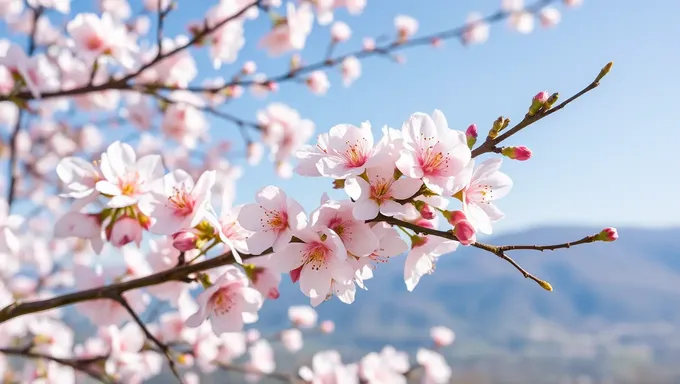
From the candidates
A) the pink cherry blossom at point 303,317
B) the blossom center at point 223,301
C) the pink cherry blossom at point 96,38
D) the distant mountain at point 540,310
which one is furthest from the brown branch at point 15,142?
the distant mountain at point 540,310

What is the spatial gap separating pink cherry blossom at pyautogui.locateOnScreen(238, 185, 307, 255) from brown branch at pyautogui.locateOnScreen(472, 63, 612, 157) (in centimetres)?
36

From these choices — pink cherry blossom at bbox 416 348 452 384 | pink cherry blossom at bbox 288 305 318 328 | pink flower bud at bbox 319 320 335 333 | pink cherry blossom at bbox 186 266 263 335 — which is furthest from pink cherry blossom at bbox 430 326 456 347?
pink cherry blossom at bbox 186 266 263 335

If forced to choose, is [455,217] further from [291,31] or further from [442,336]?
[442,336]

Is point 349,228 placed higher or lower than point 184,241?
higher

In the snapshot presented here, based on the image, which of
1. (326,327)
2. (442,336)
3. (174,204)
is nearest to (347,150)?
(174,204)

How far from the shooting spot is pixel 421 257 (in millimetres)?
1139

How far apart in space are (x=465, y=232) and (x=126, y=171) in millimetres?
824

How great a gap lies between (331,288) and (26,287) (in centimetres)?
470

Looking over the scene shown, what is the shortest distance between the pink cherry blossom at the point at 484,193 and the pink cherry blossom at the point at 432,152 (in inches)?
1.3

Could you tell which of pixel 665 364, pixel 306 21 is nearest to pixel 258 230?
pixel 306 21

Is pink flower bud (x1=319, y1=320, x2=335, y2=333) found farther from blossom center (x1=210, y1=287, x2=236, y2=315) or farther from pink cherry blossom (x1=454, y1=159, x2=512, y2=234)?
pink cherry blossom (x1=454, y1=159, x2=512, y2=234)

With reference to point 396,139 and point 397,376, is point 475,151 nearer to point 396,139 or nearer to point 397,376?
point 396,139

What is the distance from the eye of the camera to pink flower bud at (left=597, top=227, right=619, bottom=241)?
93 centimetres

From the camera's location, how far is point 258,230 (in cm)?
102
